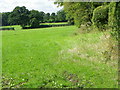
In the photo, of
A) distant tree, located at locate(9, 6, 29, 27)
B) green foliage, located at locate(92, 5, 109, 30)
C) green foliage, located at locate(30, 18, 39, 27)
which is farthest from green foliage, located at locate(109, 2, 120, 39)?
distant tree, located at locate(9, 6, 29, 27)

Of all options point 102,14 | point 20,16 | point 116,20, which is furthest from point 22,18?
point 116,20

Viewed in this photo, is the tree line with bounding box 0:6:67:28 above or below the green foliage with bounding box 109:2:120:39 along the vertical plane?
above

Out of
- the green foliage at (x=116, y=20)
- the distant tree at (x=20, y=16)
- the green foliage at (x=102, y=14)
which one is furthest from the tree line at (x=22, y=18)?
the green foliage at (x=116, y=20)

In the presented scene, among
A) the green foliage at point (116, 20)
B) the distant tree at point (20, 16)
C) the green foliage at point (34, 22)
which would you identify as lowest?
the green foliage at point (116, 20)

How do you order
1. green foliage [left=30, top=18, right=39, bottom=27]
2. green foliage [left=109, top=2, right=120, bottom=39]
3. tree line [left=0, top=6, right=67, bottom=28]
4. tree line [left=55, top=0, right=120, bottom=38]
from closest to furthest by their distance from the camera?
1. green foliage [left=109, top=2, right=120, bottom=39]
2. tree line [left=55, top=0, right=120, bottom=38]
3. green foliage [left=30, top=18, right=39, bottom=27]
4. tree line [left=0, top=6, right=67, bottom=28]

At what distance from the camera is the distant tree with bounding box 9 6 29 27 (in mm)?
77688

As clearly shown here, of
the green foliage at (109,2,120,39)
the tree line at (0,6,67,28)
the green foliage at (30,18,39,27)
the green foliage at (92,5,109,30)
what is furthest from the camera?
the tree line at (0,6,67,28)

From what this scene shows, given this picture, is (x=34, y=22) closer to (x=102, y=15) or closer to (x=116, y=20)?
(x=102, y=15)

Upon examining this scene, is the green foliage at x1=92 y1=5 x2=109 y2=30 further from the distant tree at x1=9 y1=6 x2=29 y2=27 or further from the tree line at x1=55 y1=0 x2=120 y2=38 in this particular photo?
the distant tree at x1=9 y1=6 x2=29 y2=27

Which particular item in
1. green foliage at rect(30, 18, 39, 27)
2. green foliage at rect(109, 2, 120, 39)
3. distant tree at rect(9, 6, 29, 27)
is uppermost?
distant tree at rect(9, 6, 29, 27)

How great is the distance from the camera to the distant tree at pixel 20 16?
7769 cm

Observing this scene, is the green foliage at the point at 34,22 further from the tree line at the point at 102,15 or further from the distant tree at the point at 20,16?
the tree line at the point at 102,15

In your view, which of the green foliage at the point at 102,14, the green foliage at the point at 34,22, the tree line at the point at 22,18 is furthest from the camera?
the tree line at the point at 22,18

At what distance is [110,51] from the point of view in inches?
312
